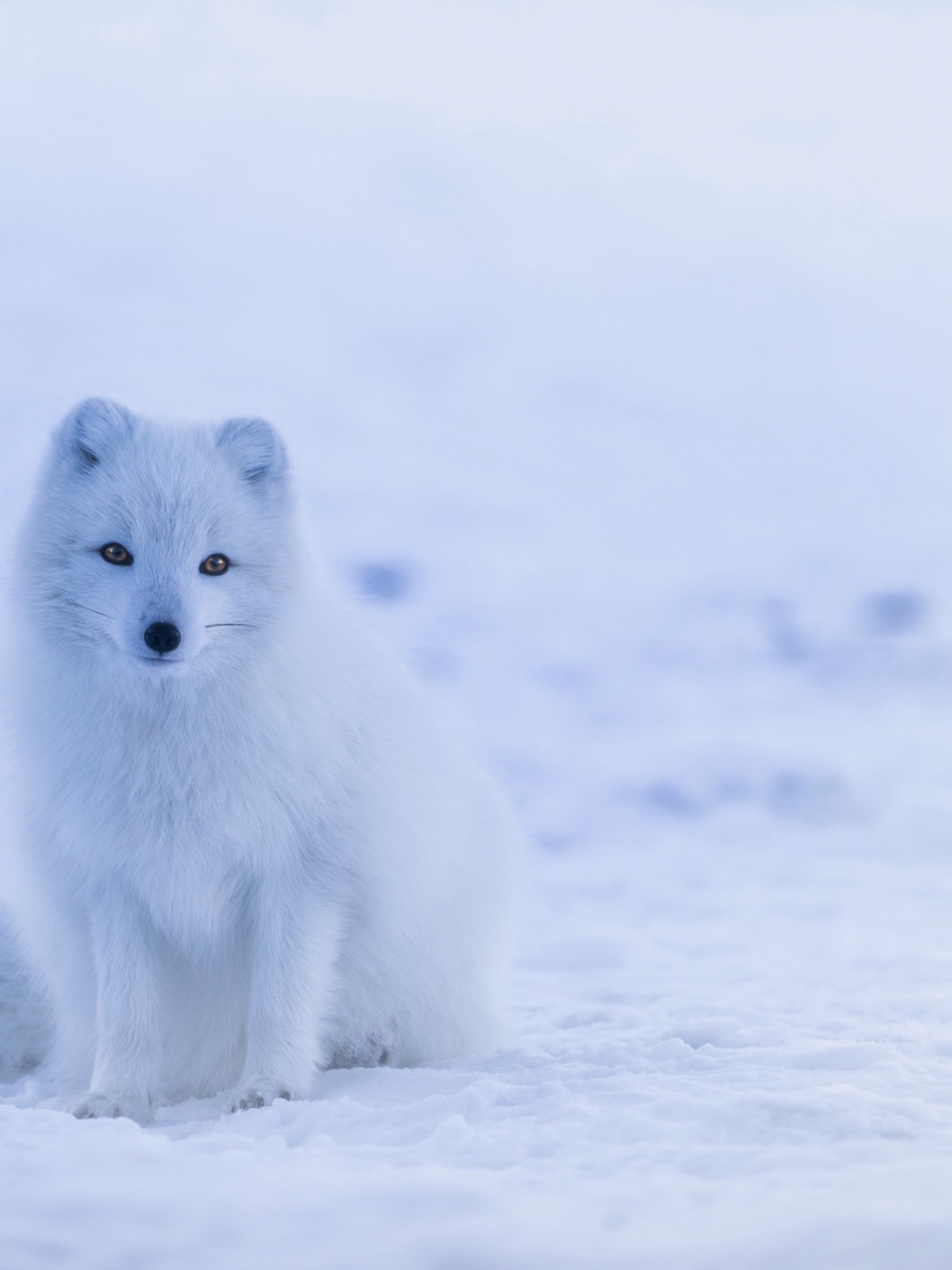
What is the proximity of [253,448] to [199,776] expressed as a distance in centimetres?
59

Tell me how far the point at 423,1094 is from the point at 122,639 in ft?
3.06

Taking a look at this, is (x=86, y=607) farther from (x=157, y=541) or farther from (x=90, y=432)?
(x=90, y=432)

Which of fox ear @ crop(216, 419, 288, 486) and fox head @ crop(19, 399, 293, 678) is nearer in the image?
fox head @ crop(19, 399, 293, 678)

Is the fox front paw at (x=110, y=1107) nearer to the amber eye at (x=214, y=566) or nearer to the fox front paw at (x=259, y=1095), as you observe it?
the fox front paw at (x=259, y=1095)

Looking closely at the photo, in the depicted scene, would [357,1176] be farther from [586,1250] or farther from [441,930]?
[441,930]

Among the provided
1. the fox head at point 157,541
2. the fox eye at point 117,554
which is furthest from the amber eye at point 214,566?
the fox eye at point 117,554

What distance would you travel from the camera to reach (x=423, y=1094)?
7.45 ft

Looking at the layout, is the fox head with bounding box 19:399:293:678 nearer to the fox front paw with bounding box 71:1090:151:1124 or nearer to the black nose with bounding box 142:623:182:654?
the black nose with bounding box 142:623:182:654

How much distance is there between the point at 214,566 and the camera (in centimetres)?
221

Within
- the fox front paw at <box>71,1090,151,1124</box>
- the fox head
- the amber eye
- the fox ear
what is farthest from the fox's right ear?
the fox front paw at <box>71,1090,151,1124</box>

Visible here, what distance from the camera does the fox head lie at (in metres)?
2.12

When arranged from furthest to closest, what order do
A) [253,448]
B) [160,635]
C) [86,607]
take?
[253,448]
[86,607]
[160,635]

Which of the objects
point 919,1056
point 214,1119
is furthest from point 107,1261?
point 919,1056

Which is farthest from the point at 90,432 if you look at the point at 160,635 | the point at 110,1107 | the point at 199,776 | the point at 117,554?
the point at 110,1107
